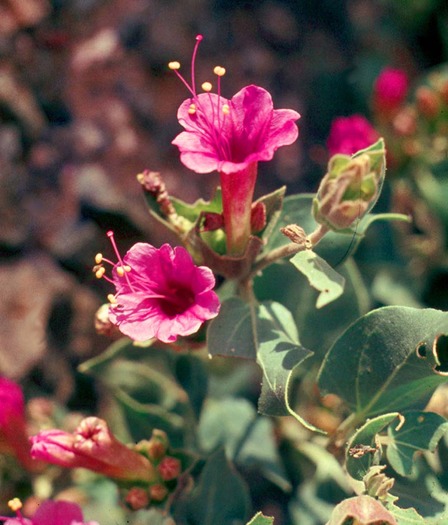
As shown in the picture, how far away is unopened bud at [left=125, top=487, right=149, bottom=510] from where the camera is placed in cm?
174

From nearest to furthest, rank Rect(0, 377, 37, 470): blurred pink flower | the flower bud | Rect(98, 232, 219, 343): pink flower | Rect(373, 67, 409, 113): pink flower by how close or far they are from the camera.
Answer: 1. the flower bud
2. Rect(98, 232, 219, 343): pink flower
3. Rect(0, 377, 37, 470): blurred pink flower
4. Rect(373, 67, 409, 113): pink flower

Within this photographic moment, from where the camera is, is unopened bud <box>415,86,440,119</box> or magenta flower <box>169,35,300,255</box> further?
unopened bud <box>415,86,440,119</box>

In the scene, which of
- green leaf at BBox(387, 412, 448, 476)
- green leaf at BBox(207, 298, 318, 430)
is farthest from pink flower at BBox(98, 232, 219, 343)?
green leaf at BBox(387, 412, 448, 476)

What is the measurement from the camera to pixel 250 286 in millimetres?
1655

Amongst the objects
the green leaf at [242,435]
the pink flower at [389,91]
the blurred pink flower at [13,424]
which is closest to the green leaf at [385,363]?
the green leaf at [242,435]

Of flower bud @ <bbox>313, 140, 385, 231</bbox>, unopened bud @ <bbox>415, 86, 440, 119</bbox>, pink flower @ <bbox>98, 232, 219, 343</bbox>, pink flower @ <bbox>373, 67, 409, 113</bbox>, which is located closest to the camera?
flower bud @ <bbox>313, 140, 385, 231</bbox>

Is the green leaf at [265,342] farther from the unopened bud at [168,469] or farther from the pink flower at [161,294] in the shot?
the unopened bud at [168,469]

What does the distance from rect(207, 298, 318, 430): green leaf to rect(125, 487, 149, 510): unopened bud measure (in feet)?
1.66

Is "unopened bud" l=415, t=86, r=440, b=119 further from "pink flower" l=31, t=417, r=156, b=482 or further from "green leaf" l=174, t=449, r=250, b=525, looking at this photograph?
"pink flower" l=31, t=417, r=156, b=482

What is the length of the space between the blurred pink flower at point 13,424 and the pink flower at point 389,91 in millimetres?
1728

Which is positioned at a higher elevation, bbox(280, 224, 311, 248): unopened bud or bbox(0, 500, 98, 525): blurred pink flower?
bbox(280, 224, 311, 248): unopened bud

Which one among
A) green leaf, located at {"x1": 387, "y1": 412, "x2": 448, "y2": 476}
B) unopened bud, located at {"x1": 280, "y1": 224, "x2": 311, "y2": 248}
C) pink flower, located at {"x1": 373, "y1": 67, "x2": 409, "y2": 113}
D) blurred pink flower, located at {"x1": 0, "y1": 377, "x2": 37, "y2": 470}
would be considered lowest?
blurred pink flower, located at {"x1": 0, "y1": 377, "x2": 37, "y2": 470}

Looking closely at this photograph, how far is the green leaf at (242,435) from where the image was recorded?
7.01 feet

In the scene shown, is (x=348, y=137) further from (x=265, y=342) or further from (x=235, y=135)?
(x=265, y=342)
